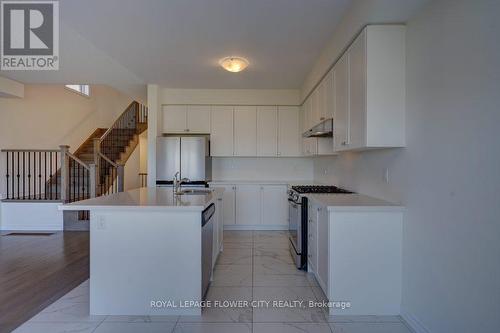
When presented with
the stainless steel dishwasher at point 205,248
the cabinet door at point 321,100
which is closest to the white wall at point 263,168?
the cabinet door at point 321,100

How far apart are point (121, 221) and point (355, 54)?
8.04 ft

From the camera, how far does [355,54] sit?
8.02 ft

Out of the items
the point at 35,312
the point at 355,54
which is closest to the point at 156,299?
the point at 35,312

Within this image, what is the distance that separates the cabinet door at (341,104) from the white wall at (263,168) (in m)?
2.58

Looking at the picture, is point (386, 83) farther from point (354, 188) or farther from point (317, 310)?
point (317, 310)

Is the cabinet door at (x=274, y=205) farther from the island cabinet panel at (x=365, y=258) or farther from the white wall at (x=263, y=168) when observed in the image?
the island cabinet panel at (x=365, y=258)

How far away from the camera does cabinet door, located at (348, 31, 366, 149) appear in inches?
89.5

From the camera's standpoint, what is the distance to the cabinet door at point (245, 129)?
5184 mm

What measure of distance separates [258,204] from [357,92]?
307 centimetres

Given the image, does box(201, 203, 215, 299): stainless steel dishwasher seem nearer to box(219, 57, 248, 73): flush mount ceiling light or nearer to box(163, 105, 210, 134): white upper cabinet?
box(219, 57, 248, 73): flush mount ceiling light

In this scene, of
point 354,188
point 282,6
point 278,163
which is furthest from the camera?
point 278,163

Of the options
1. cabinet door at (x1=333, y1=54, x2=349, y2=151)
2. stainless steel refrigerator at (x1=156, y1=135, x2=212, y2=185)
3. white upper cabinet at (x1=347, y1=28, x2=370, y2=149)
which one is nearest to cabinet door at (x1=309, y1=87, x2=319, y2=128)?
cabinet door at (x1=333, y1=54, x2=349, y2=151)

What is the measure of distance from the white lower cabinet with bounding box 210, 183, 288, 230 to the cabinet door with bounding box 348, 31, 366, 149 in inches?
104

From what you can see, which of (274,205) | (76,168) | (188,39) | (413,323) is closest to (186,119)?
(188,39)
